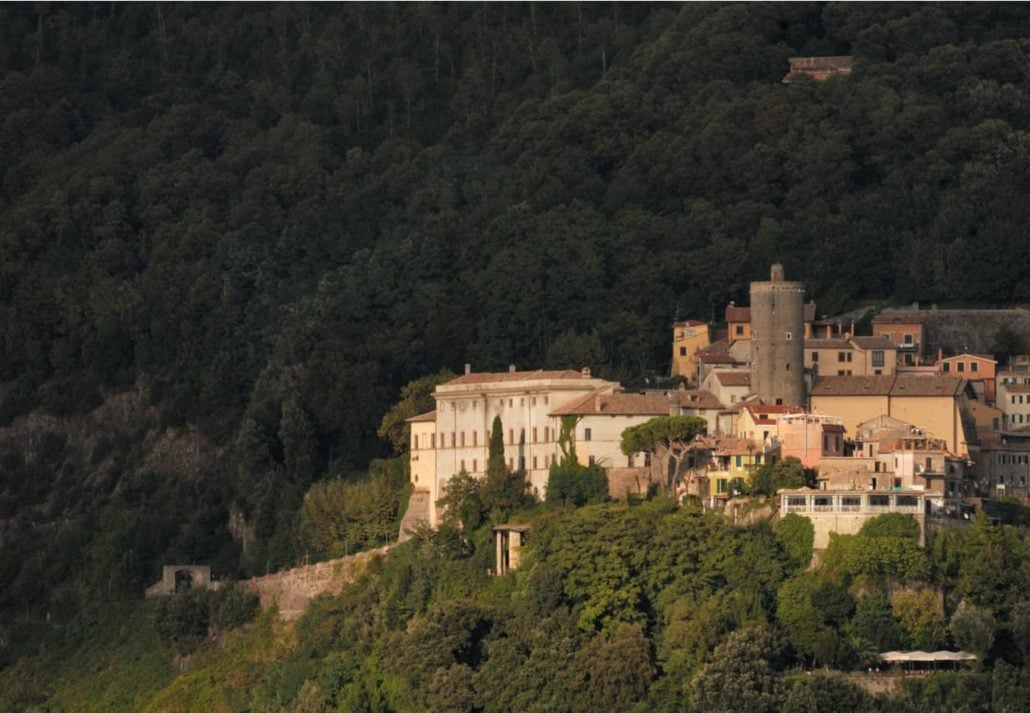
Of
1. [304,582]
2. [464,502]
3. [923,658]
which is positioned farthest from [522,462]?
[923,658]

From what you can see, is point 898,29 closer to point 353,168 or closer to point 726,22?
point 726,22

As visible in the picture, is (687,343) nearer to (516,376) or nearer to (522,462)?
(516,376)

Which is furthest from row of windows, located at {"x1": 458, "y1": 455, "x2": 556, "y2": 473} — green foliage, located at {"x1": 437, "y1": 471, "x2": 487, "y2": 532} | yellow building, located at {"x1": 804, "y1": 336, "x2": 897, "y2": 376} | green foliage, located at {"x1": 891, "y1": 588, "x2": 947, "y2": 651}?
green foliage, located at {"x1": 891, "y1": 588, "x2": 947, "y2": 651}

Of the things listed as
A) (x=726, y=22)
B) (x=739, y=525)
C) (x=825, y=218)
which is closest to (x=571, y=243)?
(x=825, y=218)

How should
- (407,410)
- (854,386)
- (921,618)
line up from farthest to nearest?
(407,410) < (854,386) < (921,618)

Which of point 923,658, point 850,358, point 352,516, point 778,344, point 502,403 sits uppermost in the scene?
point 778,344
